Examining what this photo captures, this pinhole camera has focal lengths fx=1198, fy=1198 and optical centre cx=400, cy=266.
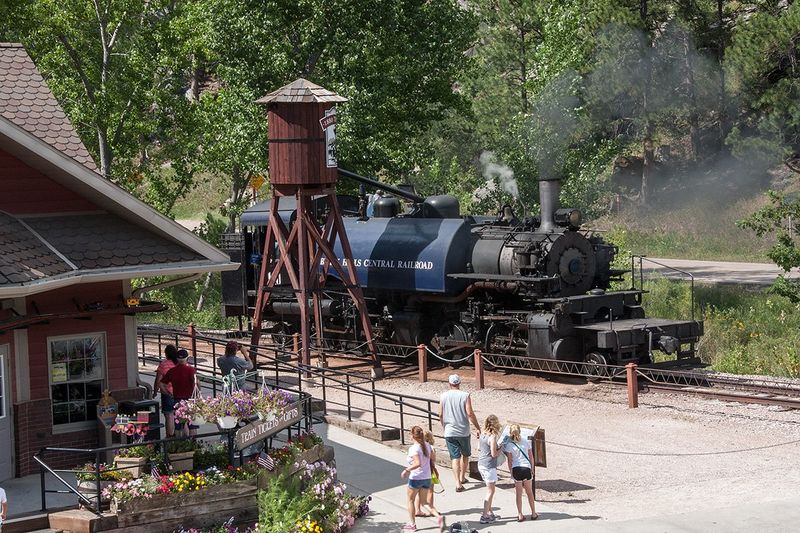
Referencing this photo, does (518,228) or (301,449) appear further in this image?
(518,228)

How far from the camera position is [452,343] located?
26.3 meters

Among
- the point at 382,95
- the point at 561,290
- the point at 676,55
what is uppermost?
the point at 676,55

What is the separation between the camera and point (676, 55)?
48.7 metres

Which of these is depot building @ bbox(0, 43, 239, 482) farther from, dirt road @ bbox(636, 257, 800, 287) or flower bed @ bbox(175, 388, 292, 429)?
dirt road @ bbox(636, 257, 800, 287)

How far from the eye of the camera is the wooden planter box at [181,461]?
14062 mm

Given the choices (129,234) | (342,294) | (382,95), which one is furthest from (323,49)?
(129,234)

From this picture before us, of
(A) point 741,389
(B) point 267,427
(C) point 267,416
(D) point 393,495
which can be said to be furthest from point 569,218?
(B) point 267,427

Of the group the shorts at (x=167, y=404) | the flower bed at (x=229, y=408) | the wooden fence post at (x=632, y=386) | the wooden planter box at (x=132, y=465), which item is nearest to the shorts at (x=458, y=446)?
the flower bed at (x=229, y=408)

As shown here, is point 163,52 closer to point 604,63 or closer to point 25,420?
point 604,63

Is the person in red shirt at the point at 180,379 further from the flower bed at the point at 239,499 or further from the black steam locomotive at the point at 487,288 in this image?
the black steam locomotive at the point at 487,288

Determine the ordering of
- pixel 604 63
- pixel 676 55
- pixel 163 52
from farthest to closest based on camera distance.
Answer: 1. pixel 676 55
2. pixel 604 63
3. pixel 163 52

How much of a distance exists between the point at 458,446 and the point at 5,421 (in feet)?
18.8

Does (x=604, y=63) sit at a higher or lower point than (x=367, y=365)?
higher

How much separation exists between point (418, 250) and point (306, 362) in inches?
139
